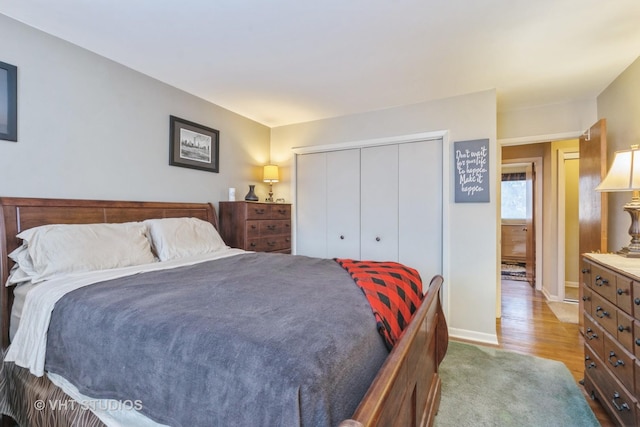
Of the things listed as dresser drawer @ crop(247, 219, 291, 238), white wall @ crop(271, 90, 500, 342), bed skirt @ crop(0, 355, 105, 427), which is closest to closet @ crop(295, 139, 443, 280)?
white wall @ crop(271, 90, 500, 342)

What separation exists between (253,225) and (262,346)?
2.46m

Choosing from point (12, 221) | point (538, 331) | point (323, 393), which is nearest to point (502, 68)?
point (538, 331)

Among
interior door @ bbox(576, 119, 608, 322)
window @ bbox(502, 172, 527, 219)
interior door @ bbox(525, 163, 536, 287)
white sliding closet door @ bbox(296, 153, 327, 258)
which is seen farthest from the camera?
window @ bbox(502, 172, 527, 219)

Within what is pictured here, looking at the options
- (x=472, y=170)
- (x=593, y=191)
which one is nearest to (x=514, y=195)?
(x=593, y=191)

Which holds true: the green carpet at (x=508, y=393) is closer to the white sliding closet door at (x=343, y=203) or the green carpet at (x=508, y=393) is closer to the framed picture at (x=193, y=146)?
the white sliding closet door at (x=343, y=203)

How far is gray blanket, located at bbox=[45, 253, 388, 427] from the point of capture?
76 centimetres

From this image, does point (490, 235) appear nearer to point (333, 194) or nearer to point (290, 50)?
point (333, 194)

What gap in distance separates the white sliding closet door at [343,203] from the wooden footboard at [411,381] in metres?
1.76

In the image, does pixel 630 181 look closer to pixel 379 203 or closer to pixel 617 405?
pixel 617 405

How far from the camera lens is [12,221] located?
1.78 meters

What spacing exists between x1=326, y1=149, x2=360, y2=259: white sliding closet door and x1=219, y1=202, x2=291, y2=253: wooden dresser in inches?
25.1

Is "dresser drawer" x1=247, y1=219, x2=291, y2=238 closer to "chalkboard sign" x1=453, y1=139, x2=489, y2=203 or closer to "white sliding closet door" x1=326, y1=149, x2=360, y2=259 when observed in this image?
"white sliding closet door" x1=326, y1=149, x2=360, y2=259

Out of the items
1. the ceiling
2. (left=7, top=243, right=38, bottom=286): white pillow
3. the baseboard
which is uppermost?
the ceiling

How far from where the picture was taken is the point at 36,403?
145cm
